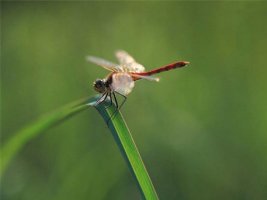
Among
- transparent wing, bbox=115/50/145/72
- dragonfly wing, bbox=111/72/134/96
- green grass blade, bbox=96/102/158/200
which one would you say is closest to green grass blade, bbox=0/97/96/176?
green grass blade, bbox=96/102/158/200

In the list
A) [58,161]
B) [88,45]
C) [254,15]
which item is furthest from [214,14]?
[58,161]

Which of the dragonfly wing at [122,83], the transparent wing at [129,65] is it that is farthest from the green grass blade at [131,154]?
the transparent wing at [129,65]

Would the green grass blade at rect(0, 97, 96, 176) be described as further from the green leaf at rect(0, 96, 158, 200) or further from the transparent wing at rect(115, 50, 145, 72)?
the transparent wing at rect(115, 50, 145, 72)

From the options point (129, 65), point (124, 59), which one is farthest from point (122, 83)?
point (124, 59)

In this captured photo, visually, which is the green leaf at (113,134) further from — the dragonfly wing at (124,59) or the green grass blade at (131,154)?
the dragonfly wing at (124,59)

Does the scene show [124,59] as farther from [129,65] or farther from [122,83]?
[122,83]

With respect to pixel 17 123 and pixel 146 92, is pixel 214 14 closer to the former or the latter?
pixel 146 92

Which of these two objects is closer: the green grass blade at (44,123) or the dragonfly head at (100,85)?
the green grass blade at (44,123)
